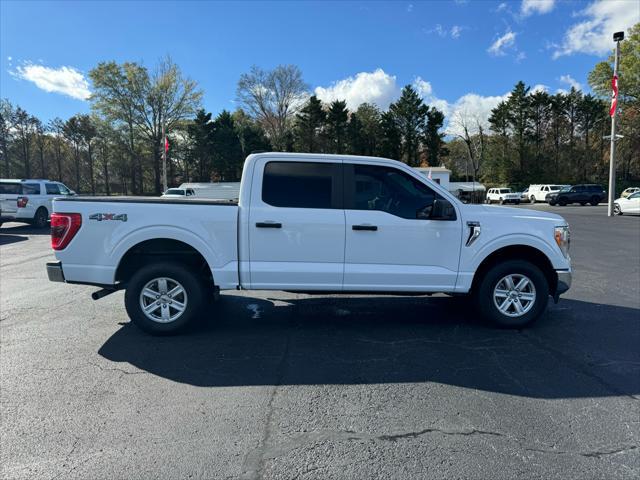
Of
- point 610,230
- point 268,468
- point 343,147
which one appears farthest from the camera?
point 343,147

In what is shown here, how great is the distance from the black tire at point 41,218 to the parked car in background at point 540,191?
47.7m

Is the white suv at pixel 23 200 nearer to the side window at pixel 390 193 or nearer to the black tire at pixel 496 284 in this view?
the side window at pixel 390 193

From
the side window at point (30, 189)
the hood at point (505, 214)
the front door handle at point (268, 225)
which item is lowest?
the front door handle at point (268, 225)

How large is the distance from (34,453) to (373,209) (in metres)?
3.67

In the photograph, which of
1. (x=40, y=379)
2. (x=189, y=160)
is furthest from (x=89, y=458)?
(x=189, y=160)

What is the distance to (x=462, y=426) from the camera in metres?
2.93

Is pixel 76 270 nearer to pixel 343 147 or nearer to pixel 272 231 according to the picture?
pixel 272 231

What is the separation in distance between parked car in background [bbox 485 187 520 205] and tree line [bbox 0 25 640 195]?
3938mm

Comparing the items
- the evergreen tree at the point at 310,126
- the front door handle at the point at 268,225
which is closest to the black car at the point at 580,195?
the evergreen tree at the point at 310,126

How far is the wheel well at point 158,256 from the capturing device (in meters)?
4.72

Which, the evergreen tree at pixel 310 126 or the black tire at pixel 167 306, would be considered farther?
the evergreen tree at pixel 310 126

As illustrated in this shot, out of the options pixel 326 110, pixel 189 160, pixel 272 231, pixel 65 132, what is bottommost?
pixel 272 231

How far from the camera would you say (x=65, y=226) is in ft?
14.8

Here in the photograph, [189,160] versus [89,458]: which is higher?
[189,160]
